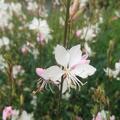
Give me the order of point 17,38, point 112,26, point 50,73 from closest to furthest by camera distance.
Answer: point 50,73
point 17,38
point 112,26

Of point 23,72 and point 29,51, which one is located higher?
point 29,51

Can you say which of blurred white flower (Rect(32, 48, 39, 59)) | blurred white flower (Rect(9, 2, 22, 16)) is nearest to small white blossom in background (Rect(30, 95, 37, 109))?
blurred white flower (Rect(32, 48, 39, 59))

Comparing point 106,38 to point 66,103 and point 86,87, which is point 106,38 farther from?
point 66,103

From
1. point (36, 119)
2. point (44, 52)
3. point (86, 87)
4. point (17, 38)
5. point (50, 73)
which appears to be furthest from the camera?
point (17, 38)

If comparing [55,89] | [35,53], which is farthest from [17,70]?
[55,89]

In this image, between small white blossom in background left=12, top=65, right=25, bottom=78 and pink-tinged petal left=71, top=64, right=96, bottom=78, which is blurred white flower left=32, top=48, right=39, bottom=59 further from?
pink-tinged petal left=71, top=64, right=96, bottom=78

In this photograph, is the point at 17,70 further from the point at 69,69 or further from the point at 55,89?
the point at 69,69

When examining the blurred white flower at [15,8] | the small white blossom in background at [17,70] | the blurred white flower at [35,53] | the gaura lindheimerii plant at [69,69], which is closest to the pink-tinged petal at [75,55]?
the gaura lindheimerii plant at [69,69]

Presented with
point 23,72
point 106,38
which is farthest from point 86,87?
point 106,38
